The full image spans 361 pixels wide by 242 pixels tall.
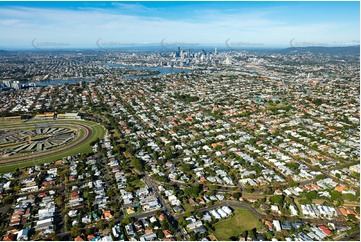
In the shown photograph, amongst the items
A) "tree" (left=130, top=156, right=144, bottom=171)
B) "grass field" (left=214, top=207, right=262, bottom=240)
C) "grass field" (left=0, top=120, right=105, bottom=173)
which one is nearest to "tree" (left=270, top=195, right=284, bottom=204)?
"grass field" (left=214, top=207, right=262, bottom=240)

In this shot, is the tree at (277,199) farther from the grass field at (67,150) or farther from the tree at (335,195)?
the grass field at (67,150)

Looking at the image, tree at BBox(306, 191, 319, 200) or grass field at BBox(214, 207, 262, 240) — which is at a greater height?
tree at BBox(306, 191, 319, 200)

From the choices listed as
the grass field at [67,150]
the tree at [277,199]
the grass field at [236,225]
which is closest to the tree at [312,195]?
the tree at [277,199]

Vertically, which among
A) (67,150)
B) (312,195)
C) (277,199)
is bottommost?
(67,150)

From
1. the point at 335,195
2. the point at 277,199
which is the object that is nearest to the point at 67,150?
the point at 277,199

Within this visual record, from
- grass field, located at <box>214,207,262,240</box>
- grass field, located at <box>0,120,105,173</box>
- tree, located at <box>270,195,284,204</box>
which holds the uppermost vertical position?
tree, located at <box>270,195,284,204</box>

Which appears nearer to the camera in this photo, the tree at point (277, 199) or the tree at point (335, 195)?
the tree at point (277, 199)

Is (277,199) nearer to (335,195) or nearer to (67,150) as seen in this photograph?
(335,195)

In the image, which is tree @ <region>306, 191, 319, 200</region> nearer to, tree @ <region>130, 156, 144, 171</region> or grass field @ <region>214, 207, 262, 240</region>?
grass field @ <region>214, 207, 262, 240</region>

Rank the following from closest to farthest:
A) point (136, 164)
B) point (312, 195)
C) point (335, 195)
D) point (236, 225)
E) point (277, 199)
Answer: point (236, 225) < point (277, 199) < point (335, 195) < point (312, 195) < point (136, 164)

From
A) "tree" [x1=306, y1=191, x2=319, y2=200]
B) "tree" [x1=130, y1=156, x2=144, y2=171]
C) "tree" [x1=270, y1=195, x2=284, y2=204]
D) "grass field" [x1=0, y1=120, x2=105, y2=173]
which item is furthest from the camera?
"grass field" [x1=0, y1=120, x2=105, y2=173]
